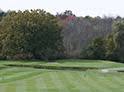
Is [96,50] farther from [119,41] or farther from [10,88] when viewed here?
[10,88]

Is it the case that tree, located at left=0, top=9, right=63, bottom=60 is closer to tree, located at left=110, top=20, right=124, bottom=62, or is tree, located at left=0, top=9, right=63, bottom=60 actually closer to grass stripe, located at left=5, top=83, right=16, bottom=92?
tree, located at left=110, top=20, right=124, bottom=62

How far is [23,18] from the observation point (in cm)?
7050

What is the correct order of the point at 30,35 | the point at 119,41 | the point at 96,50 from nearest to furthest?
the point at 30,35 → the point at 96,50 → the point at 119,41

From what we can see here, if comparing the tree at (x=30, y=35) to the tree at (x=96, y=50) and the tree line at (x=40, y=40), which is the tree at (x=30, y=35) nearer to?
the tree line at (x=40, y=40)

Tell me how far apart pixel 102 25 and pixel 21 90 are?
247ft

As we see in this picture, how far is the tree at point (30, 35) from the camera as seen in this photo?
68.8 metres

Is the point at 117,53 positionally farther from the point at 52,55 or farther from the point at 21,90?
the point at 21,90

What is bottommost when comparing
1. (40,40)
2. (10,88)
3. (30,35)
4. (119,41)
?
(10,88)

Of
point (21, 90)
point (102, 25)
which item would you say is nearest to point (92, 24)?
point (102, 25)

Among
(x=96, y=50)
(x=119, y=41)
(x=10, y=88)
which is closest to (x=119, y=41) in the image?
(x=119, y=41)

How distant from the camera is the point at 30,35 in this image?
68.8 m

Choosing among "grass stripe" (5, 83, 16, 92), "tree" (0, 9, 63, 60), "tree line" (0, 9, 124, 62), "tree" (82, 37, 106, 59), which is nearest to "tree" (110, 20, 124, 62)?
"tree line" (0, 9, 124, 62)

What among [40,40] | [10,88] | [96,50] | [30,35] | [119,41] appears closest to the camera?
[10,88]

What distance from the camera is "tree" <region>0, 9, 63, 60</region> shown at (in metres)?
68.8
